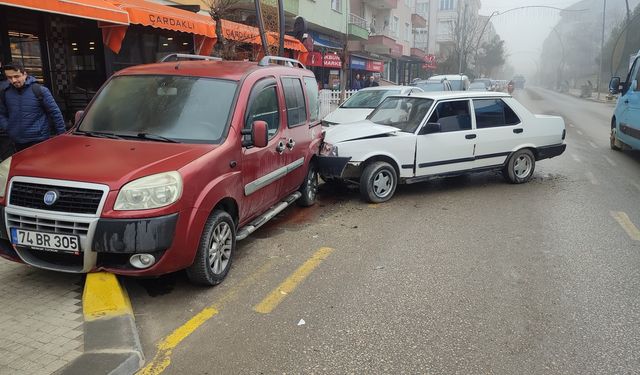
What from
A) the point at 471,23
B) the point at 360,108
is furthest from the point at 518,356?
the point at 471,23

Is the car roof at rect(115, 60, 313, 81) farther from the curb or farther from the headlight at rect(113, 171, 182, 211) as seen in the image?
the curb

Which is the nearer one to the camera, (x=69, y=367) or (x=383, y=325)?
(x=69, y=367)

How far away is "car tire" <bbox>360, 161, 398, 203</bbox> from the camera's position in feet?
24.0

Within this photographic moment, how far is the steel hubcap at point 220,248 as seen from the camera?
14.2 feet

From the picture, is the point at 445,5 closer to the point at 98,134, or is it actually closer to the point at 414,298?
the point at 98,134

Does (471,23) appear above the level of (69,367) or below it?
above

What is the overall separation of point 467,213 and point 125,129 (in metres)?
4.56

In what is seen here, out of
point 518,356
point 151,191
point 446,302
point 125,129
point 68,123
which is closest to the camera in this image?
point 518,356

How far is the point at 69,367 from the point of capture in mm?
3012

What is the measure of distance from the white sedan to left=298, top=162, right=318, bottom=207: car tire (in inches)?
6.9

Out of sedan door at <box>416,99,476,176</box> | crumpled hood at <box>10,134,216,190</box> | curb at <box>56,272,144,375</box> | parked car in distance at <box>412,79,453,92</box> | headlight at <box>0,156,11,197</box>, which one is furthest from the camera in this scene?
parked car in distance at <box>412,79,453,92</box>

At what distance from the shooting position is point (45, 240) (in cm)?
372

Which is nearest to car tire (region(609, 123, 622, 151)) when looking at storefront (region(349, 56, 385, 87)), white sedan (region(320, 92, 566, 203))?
white sedan (region(320, 92, 566, 203))

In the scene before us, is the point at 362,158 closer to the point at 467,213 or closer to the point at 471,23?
the point at 467,213
